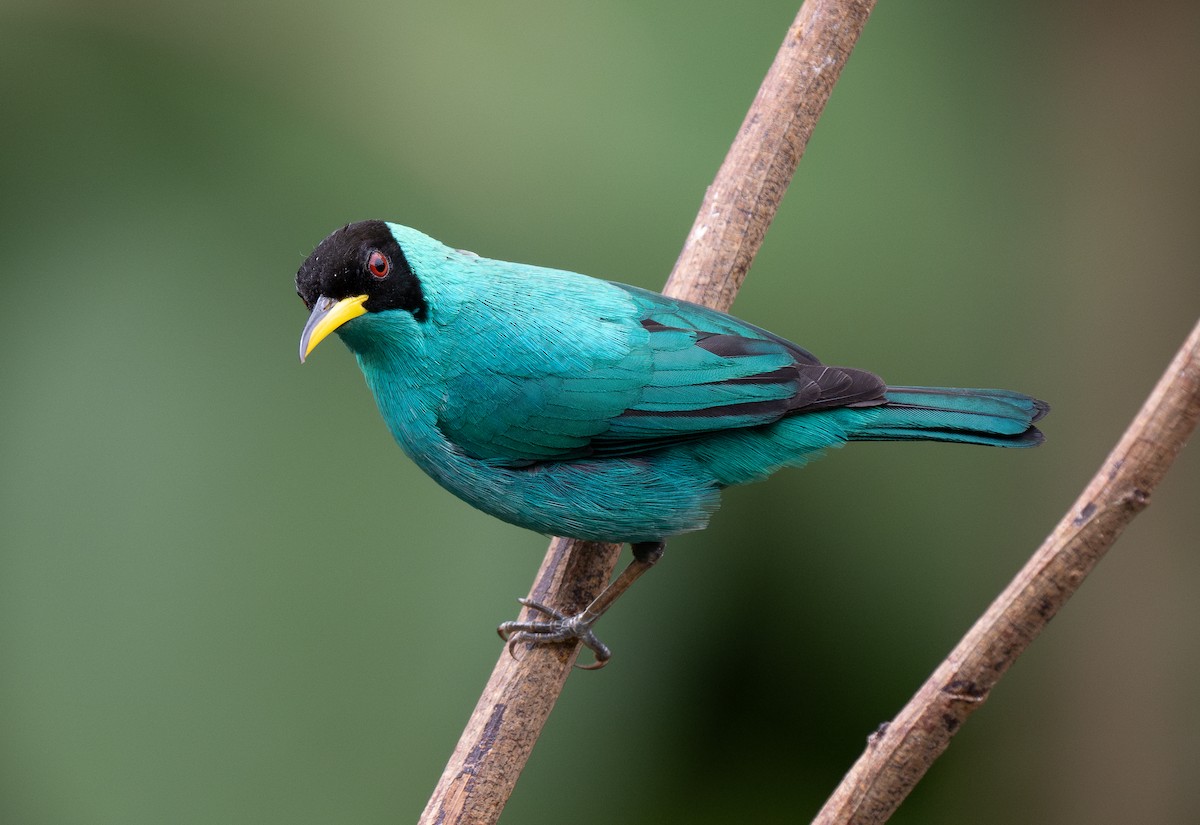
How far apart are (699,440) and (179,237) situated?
1.92 metres

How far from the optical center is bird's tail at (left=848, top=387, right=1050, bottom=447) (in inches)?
122

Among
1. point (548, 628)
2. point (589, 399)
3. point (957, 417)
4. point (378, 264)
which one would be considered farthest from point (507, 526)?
point (957, 417)

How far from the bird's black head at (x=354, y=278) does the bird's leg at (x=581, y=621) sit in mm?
876

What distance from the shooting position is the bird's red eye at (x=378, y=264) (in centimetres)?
312

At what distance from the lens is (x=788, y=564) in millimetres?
4332

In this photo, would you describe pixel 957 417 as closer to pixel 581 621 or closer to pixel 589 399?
pixel 589 399

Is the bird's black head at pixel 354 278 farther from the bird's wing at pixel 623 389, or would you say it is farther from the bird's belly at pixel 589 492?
the bird's belly at pixel 589 492

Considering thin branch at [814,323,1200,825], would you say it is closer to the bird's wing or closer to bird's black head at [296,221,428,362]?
the bird's wing

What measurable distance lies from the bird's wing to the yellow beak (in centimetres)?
31

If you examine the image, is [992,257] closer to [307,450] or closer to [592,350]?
[592,350]

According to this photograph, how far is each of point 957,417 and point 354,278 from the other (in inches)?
59.3

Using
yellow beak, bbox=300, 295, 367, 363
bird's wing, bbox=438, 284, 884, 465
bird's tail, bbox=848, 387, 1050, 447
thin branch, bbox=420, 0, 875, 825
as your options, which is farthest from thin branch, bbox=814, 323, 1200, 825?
yellow beak, bbox=300, 295, 367, 363

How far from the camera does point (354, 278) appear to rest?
3.09 meters

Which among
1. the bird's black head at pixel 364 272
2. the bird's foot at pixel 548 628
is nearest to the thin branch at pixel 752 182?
the bird's foot at pixel 548 628
